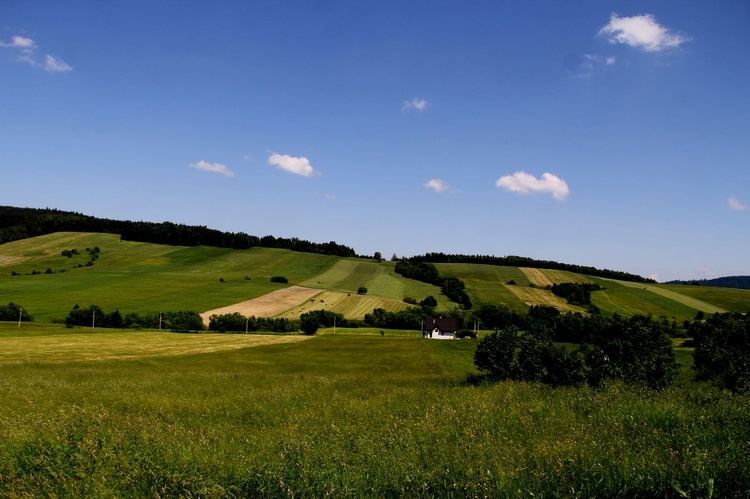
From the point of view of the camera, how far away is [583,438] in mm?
7320

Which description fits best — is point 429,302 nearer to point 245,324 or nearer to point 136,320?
point 245,324

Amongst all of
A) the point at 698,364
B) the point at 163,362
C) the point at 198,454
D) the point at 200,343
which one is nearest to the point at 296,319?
the point at 200,343

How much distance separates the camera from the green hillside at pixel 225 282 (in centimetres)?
9488

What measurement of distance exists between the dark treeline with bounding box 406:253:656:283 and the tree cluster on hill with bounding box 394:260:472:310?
38991 mm

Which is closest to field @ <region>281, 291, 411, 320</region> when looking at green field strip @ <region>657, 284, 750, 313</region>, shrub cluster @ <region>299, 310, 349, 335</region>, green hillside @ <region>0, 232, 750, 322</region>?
green hillside @ <region>0, 232, 750, 322</region>

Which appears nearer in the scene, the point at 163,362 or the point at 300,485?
the point at 300,485

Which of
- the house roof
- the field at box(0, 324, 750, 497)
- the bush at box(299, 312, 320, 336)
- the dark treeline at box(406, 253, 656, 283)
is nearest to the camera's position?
the field at box(0, 324, 750, 497)

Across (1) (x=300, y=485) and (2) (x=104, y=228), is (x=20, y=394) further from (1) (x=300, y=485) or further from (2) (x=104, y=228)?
(2) (x=104, y=228)

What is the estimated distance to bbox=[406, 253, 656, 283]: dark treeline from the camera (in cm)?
16641

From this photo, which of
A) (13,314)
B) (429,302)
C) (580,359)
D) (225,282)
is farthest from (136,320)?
(580,359)

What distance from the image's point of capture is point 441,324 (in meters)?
90.0

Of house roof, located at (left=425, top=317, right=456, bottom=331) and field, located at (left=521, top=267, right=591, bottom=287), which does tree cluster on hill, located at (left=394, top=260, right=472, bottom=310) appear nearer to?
house roof, located at (left=425, top=317, right=456, bottom=331)

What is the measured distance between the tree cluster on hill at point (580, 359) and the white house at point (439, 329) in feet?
155

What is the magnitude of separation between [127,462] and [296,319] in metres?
84.5
